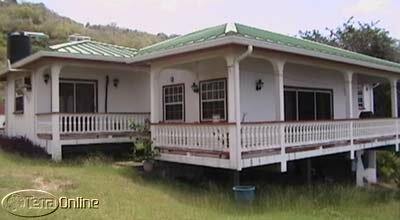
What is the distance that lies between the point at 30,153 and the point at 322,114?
33.6 ft

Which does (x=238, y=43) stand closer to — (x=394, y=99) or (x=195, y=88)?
(x=195, y=88)

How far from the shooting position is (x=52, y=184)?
10305 mm

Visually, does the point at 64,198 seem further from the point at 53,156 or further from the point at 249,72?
the point at 249,72

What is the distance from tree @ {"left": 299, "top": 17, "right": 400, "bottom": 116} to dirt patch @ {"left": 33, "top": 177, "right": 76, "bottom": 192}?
20968 millimetres

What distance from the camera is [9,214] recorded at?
750 cm

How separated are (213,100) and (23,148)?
20.2 ft

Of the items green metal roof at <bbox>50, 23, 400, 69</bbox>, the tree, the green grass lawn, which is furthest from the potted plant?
the tree

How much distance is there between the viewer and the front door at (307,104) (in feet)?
52.9

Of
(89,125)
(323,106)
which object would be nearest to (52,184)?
(89,125)

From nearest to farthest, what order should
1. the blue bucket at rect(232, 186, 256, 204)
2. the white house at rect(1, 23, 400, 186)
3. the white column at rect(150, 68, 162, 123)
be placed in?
the blue bucket at rect(232, 186, 256, 204), the white house at rect(1, 23, 400, 186), the white column at rect(150, 68, 162, 123)

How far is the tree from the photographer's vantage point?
27.2m

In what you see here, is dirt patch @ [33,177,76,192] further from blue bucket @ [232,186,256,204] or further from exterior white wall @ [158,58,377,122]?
exterior white wall @ [158,58,377,122]

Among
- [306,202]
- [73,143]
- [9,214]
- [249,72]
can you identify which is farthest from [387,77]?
[9,214]

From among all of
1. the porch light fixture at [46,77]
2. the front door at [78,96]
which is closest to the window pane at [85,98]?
the front door at [78,96]
